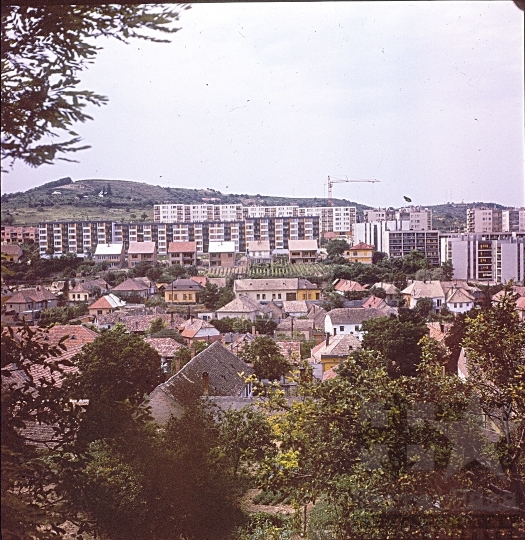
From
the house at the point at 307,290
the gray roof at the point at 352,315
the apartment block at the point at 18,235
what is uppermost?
the apartment block at the point at 18,235

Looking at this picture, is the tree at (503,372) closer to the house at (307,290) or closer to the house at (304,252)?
the house at (304,252)

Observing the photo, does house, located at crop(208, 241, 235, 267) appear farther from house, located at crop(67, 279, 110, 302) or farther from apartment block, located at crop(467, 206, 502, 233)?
apartment block, located at crop(467, 206, 502, 233)

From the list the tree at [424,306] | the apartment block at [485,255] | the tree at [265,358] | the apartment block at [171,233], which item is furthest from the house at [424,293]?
the tree at [265,358]

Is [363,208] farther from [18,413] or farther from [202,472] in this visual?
[18,413]

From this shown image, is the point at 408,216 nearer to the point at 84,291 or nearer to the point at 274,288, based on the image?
the point at 274,288

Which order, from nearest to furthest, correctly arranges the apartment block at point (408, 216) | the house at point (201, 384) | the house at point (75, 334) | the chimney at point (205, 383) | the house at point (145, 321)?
the house at point (75, 334) < the house at point (201, 384) < the chimney at point (205, 383) < the house at point (145, 321) < the apartment block at point (408, 216)

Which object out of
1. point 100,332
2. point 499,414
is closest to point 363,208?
point 499,414
